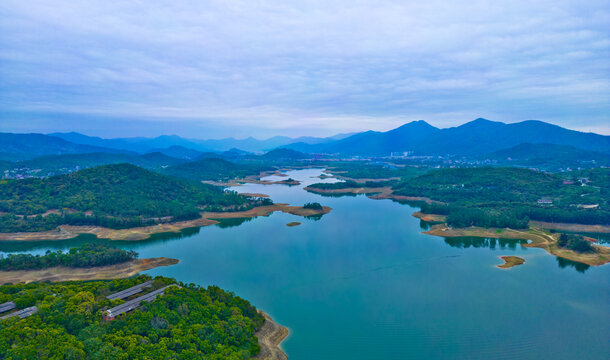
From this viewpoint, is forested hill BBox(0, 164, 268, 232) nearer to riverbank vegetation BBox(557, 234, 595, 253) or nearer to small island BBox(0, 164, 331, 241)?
small island BBox(0, 164, 331, 241)

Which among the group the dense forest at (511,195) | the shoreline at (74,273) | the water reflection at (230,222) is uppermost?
the dense forest at (511,195)

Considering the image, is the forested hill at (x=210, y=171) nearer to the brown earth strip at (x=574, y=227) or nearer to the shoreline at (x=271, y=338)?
the brown earth strip at (x=574, y=227)

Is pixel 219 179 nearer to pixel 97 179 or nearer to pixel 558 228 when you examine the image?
pixel 97 179

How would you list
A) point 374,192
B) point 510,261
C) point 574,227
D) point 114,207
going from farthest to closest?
point 374,192, point 114,207, point 574,227, point 510,261

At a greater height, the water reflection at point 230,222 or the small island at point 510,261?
the small island at point 510,261

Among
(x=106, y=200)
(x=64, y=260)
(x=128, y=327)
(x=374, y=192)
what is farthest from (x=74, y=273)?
(x=374, y=192)

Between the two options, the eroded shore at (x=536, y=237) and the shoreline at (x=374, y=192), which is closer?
the eroded shore at (x=536, y=237)

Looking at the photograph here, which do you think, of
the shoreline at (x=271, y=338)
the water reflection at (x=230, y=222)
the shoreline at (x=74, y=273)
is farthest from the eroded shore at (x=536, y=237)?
the shoreline at (x=74, y=273)

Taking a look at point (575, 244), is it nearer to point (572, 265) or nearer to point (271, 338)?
point (572, 265)
